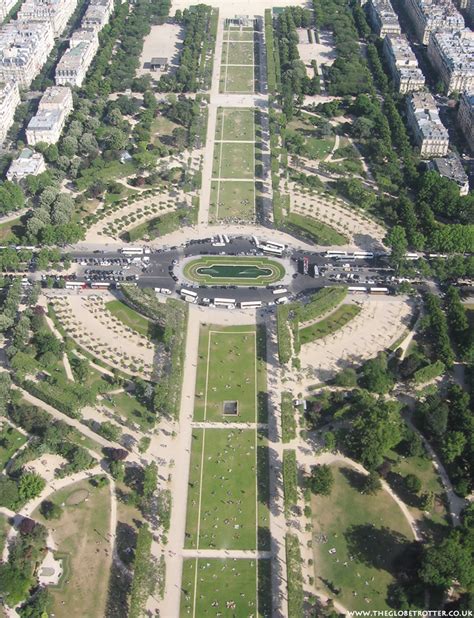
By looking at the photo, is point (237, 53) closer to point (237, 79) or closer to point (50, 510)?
point (237, 79)

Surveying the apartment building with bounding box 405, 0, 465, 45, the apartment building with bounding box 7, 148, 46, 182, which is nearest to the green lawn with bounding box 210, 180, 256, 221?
the apartment building with bounding box 7, 148, 46, 182

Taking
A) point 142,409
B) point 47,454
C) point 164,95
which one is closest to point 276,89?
point 164,95

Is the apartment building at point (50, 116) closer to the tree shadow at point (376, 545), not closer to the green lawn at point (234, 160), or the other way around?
the green lawn at point (234, 160)

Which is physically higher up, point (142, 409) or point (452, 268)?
point (452, 268)

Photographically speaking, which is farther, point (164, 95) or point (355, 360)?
point (164, 95)

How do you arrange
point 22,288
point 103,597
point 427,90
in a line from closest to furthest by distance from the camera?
point 103,597 < point 22,288 < point 427,90

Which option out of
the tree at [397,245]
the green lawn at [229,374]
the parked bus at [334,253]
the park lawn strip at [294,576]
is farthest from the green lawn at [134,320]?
the tree at [397,245]

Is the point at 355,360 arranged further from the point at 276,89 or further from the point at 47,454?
the point at 276,89
